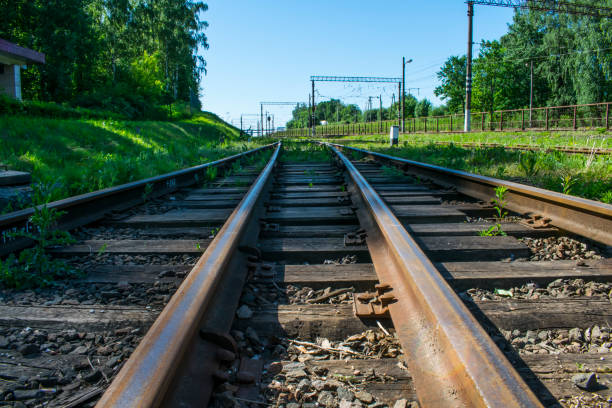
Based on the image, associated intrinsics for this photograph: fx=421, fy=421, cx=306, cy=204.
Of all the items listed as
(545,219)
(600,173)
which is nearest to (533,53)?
(600,173)

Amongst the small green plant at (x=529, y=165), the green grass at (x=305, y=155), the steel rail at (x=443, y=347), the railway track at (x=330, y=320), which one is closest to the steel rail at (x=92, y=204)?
the railway track at (x=330, y=320)

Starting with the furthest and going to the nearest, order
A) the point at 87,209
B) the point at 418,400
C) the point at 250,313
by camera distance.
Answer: the point at 87,209
the point at 250,313
the point at 418,400

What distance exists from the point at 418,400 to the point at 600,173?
5491mm

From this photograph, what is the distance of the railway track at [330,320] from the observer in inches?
47.1

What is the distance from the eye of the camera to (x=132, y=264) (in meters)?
2.40

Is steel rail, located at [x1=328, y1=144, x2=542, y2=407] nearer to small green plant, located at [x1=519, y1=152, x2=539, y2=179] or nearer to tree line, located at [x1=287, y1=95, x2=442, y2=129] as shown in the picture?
small green plant, located at [x1=519, y1=152, x2=539, y2=179]

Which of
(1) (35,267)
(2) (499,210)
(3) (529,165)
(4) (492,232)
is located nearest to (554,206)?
(2) (499,210)

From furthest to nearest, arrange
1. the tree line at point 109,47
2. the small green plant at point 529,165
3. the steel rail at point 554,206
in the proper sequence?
the tree line at point 109,47 → the small green plant at point 529,165 → the steel rail at point 554,206

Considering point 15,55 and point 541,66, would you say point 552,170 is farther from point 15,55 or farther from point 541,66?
point 541,66

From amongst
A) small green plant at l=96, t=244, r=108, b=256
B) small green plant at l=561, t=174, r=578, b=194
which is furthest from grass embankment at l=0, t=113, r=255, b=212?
small green plant at l=561, t=174, r=578, b=194

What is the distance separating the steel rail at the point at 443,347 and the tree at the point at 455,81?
200ft

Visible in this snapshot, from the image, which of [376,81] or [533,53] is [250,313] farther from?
[533,53]

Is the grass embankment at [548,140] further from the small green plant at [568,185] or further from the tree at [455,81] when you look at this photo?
the tree at [455,81]

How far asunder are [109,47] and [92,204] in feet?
130
